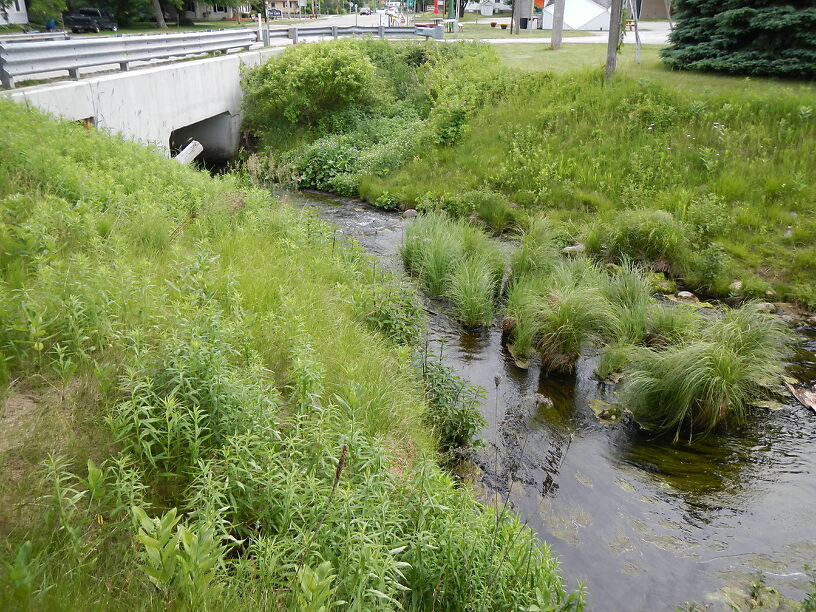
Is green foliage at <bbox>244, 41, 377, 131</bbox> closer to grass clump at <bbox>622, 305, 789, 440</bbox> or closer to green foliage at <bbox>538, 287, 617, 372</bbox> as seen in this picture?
green foliage at <bbox>538, 287, 617, 372</bbox>

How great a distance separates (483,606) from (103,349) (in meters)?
3.09

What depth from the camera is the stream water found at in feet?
16.4

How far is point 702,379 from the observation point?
6785 mm

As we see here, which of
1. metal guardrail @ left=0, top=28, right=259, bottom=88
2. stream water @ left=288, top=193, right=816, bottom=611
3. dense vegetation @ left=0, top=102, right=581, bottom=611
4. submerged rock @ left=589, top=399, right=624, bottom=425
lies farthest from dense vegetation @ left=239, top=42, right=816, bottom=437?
metal guardrail @ left=0, top=28, right=259, bottom=88

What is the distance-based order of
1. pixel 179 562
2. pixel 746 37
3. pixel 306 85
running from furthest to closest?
pixel 306 85
pixel 746 37
pixel 179 562

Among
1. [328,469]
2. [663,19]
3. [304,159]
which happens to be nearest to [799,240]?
[328,469]

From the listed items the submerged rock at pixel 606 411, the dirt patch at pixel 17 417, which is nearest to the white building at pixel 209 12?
the submerged rock at pixel 606 411

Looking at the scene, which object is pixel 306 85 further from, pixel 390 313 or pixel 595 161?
pixel 390 313

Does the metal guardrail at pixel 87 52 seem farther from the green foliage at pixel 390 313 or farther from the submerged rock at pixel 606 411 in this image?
the submerged rock at pixel 606 411

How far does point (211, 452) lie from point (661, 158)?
42.5ft

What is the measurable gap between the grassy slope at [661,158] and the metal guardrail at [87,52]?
622 cm

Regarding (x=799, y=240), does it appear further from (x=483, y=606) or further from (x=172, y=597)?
(x=172, y=597)

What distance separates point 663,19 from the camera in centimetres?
4188

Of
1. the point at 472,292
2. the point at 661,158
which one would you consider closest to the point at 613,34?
the point at 661,158
